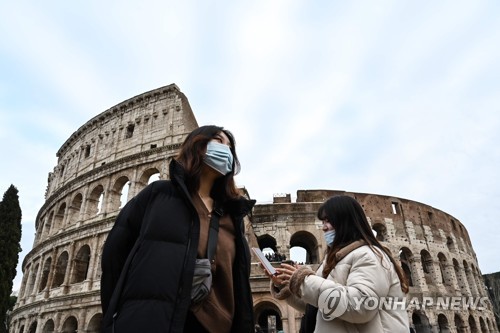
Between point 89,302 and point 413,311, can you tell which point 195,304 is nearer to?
point 89,302

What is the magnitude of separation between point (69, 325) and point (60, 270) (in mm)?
3508

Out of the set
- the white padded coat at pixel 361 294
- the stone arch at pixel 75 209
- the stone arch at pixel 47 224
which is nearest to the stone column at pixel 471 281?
the white padded coat at pixel 361 294

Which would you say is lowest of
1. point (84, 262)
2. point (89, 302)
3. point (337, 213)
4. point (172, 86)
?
point (337, 213)

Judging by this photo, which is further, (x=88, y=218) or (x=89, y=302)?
(x=88, y=218)

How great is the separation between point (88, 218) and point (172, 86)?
9501mm

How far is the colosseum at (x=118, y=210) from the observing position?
53.7ft

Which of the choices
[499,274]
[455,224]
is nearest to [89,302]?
[455,224]

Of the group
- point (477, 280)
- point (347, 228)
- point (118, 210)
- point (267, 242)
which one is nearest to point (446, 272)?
point (477, 280)

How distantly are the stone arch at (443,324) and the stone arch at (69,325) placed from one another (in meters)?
21.0

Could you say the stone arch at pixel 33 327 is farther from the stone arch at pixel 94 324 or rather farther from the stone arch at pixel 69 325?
Answer: the stone arch at pixel 94 324

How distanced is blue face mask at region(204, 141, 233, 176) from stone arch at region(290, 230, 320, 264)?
1641 centimetres

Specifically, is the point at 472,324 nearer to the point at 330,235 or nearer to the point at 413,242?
the point at 413,242

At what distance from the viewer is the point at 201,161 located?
2.23 m

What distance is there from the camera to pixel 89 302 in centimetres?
1512
